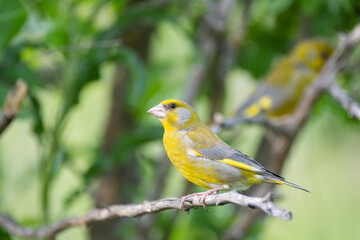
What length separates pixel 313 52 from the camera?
12.5 ft

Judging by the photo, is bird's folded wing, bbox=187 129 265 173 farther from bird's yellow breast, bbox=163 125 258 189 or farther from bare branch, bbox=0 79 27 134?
bare branch, bbox=0 79 27 134

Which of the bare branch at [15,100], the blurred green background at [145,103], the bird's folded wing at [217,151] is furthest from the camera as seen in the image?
the blurred green background at [145,103]

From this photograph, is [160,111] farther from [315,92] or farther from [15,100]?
[315,92]

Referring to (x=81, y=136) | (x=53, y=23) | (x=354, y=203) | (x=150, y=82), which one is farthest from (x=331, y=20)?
(x=81, y=136)

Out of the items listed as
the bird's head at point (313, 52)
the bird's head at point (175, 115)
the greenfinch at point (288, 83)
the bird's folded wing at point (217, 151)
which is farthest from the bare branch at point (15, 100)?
the bird's head at point (313, 52)

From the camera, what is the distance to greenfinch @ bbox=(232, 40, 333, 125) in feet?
11.3

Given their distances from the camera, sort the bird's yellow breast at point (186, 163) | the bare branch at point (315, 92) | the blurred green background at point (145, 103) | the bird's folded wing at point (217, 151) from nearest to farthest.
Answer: the bird's folded wing at point (217, 151)
the bird's yellow breast at point (186, 163)
the bare branch at point (315, 92)
the blurred green background at point (145, 103)

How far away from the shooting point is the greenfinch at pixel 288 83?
3.46 meters

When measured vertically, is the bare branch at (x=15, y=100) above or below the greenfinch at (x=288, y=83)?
above

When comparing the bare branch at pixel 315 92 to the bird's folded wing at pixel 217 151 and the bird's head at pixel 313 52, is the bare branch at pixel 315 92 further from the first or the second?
the bird's folded wing at pixel 217 151

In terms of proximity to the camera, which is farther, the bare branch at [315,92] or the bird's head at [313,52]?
the bird's head at [313,52]

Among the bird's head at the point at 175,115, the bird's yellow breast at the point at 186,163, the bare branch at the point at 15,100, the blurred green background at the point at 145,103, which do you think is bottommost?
the blurred green background at the point at 145,103

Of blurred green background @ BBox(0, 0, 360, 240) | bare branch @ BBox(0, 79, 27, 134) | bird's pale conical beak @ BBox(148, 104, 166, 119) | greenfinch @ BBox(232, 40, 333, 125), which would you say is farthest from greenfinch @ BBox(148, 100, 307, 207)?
greenfinch @ BBox(232, 40, 333, 125)

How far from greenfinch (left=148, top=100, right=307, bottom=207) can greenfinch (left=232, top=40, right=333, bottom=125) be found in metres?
1.72
